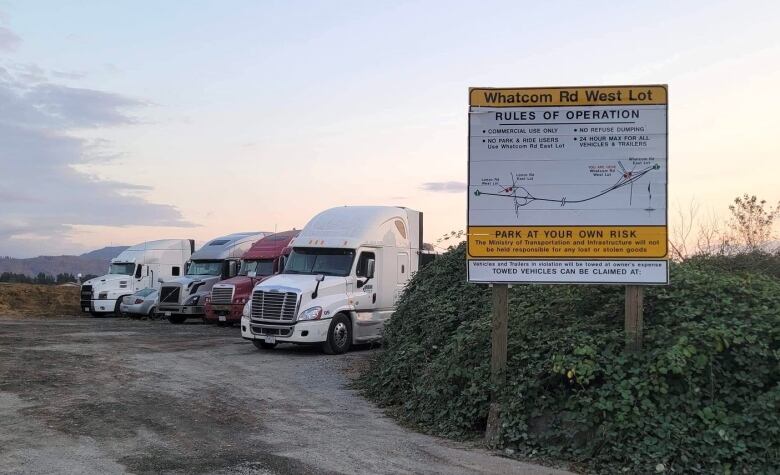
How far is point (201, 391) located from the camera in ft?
37.1

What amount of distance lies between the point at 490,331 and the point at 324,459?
2977mm

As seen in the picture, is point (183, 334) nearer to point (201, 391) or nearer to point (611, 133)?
point (201, 391)

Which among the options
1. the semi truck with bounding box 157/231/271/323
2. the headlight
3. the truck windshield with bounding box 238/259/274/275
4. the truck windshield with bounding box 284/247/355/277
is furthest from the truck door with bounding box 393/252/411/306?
the semi truck with bounding box 157/231/271/323

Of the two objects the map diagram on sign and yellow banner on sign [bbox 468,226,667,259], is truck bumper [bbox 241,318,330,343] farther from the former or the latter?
the map diagram on sign

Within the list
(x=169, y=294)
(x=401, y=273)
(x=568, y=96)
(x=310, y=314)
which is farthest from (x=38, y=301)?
(x=568, y=96)

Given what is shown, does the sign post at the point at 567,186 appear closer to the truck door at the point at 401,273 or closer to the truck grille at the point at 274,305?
the truck grille at the point at 274,305

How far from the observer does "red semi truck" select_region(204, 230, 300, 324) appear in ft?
84.9

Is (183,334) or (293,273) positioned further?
(183,334)

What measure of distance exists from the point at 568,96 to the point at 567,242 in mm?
1822

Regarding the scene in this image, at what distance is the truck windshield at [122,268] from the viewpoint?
34950mm

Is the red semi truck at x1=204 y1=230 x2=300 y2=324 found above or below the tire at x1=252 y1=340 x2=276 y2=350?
above

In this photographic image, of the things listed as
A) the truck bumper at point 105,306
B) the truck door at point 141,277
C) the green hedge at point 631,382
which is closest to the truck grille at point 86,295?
the truck bumper at point 105,306

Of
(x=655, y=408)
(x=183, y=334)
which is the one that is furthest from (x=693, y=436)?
(x=183, y=334)

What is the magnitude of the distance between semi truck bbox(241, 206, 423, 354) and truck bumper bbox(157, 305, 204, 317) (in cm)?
1181
